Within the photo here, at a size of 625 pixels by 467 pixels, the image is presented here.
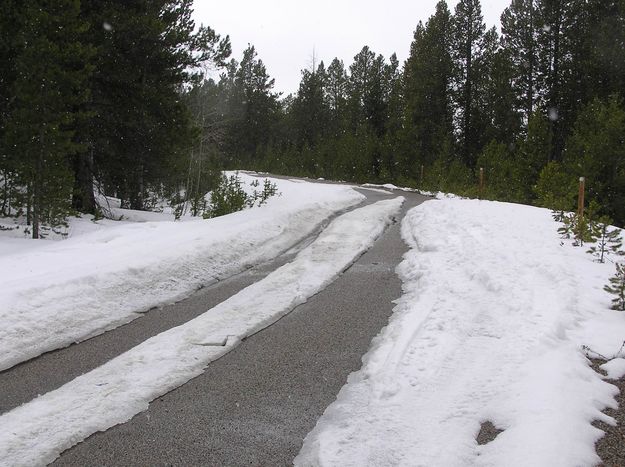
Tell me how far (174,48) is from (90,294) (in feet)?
35.1

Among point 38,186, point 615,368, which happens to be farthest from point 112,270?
point 615,368

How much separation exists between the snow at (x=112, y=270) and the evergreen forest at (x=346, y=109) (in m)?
2.68

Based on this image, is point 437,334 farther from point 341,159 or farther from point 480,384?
point 341,159

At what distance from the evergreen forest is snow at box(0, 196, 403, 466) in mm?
6228

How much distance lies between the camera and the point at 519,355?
3.94 metres

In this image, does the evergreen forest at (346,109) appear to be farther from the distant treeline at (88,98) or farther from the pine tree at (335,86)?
the pine tree at (335,86)

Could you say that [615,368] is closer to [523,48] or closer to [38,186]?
[38,186]

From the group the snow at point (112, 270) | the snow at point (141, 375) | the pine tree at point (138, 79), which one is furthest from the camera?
the pine tree at point (138, 79)

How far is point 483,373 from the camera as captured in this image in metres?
3.73

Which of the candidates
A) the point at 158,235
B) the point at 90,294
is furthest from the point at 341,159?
the point at 90,294

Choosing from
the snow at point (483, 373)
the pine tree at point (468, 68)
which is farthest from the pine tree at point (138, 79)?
the pine tree at point (468, 68)

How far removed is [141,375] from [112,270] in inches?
116

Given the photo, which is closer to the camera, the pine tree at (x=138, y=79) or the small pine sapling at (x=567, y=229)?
the small pine sapling at (x=567, y=229)

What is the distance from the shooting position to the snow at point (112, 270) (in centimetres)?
477
